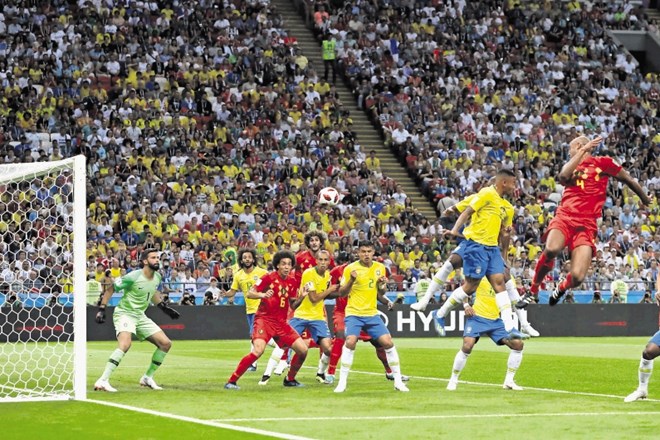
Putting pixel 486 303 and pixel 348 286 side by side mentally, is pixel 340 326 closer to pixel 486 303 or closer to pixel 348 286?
pixel 348 286

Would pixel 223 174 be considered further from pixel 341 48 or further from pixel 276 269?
pixel 276 269

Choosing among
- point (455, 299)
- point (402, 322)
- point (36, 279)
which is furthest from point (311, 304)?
point (402, 322)

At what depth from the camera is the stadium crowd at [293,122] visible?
34.1 meters

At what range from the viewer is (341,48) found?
44.1 metres

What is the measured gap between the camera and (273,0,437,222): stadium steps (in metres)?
40.3

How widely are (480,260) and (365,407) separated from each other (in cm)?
333

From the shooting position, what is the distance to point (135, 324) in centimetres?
1748

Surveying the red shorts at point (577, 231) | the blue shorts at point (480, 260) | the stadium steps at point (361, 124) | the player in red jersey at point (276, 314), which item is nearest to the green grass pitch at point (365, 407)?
the player in red jersey at point (276, 314)

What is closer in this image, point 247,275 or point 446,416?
point 446,416

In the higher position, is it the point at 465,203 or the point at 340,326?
the point at 465,203

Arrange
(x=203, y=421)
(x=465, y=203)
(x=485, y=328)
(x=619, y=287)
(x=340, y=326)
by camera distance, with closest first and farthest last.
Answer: (x=203, y=421) < (x=485, y=328) < (x=465, y=203) < (x=340, y=326) < (x=619, y=287)

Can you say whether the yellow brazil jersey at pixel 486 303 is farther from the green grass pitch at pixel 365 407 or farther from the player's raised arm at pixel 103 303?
the player's raised arm at pixel 103 303

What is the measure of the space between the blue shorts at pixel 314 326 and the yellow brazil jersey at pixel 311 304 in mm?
48

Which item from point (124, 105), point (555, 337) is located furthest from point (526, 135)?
point (124, 105)
